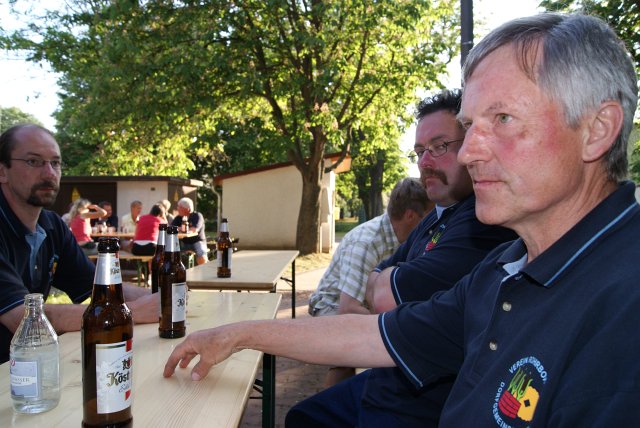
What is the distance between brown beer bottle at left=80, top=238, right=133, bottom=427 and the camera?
1297mm

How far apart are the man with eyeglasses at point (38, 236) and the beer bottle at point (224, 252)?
1439 mm

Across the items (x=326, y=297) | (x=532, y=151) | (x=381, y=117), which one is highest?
(x=381, y=117)

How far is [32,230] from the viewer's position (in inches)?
113

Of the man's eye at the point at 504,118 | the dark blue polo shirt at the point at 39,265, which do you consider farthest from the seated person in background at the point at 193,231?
the man's eye at the point at 504,118

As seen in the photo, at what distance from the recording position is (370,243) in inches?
162

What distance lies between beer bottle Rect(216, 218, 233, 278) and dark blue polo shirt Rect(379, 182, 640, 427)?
3.29 meters

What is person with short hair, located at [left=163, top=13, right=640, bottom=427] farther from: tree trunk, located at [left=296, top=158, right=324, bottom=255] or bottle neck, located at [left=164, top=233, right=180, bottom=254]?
tree trunk, located at [left=296, top=158, right=324, bottom=255]

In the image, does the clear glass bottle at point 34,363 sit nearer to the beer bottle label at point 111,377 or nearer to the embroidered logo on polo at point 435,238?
the beer bottle label at point 111,377

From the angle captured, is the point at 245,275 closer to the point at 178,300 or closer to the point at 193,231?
the point at 178,300

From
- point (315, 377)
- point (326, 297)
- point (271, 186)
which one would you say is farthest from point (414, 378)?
point (271, 186)

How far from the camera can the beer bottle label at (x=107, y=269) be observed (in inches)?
55.4

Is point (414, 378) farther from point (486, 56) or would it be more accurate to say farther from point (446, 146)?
point (446, 146)

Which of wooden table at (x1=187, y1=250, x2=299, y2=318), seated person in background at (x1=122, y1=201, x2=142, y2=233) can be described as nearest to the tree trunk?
seated person in background at (x1=122, y1=201, x2=142, y2=233)

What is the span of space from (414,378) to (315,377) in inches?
146
